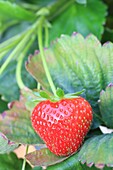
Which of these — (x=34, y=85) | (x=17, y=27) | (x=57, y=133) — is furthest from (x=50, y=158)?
(x=17, y=27)

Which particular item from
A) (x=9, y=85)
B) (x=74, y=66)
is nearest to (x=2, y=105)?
(x=9, y=85)

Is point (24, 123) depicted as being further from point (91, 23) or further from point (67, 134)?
point (91, 23)

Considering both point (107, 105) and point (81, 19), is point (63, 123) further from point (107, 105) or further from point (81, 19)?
point (81, 19)

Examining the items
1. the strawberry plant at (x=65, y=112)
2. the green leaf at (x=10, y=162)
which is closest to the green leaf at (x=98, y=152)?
the strawberry plant at (x=65, y=112)

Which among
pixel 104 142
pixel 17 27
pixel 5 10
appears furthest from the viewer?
pixel 17 27

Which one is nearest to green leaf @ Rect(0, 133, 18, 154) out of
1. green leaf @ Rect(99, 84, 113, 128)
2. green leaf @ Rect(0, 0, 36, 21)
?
green leaf @ Rect(99, 84, 113, 128)

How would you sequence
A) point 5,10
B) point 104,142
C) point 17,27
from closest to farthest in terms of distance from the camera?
point 104,142
point 5,10
point 17,27
